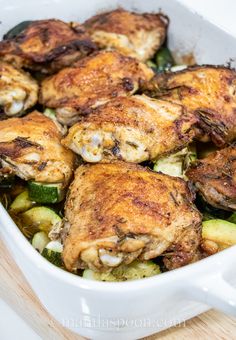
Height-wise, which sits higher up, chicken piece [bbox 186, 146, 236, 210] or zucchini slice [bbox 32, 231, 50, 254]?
chicken piece [bbox 186, 146, 236, 210]

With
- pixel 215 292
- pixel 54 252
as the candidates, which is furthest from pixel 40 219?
pixel 215 292

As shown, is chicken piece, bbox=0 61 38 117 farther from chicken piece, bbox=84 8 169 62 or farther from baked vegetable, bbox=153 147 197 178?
baked vegetable, bbox=153 147 197 178

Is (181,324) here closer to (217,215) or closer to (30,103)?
(217,215)

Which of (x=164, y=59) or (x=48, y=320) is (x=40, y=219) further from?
(x=164, y=59)

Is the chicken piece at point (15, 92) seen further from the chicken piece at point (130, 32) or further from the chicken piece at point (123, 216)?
the chicken piece at point (123, 216)

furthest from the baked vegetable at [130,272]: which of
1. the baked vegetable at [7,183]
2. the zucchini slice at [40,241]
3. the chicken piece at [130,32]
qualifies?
the chicken piece at [130,32]

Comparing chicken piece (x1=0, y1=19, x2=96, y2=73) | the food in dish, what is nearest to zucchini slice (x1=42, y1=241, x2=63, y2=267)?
the food in dish

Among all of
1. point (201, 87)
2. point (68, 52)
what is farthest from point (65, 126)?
point (201, 87)
